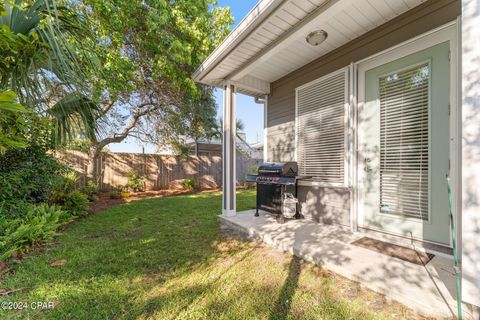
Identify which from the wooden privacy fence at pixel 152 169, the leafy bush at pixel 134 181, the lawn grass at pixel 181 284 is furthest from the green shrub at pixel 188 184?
the lawn grass at pixel 181 284

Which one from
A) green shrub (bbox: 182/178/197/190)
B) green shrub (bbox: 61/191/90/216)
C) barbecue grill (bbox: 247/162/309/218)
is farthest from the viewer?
green shrub (bbox: 182/178/197/190)

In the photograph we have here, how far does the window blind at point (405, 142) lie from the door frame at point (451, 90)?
23cm

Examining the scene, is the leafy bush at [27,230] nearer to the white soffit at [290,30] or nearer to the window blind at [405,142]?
the white soffit at [290,30]

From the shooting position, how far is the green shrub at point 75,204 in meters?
4.25

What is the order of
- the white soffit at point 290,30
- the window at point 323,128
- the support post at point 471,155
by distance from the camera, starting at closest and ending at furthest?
1. the support post at point 471,155
2. the white soffit at point 290,30
3. the window at point 323,128

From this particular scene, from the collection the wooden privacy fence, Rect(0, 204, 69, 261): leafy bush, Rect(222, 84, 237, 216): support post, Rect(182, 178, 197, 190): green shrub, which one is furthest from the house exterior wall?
the wooden privacy fence

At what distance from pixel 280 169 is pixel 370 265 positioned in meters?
1.79

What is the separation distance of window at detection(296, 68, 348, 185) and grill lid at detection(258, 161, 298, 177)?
290 millimetres

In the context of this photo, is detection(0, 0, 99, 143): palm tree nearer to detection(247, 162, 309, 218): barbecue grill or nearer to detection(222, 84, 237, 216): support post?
detection(222, 84, 237, 216): support post

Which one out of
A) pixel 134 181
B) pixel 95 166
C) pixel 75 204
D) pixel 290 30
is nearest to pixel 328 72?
pixel 290 30

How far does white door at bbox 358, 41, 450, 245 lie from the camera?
225 cm

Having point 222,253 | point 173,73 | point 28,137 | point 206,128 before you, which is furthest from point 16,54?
point 206,128

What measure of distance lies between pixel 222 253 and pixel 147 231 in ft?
5.15

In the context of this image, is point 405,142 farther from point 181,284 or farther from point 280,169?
point 181,284
